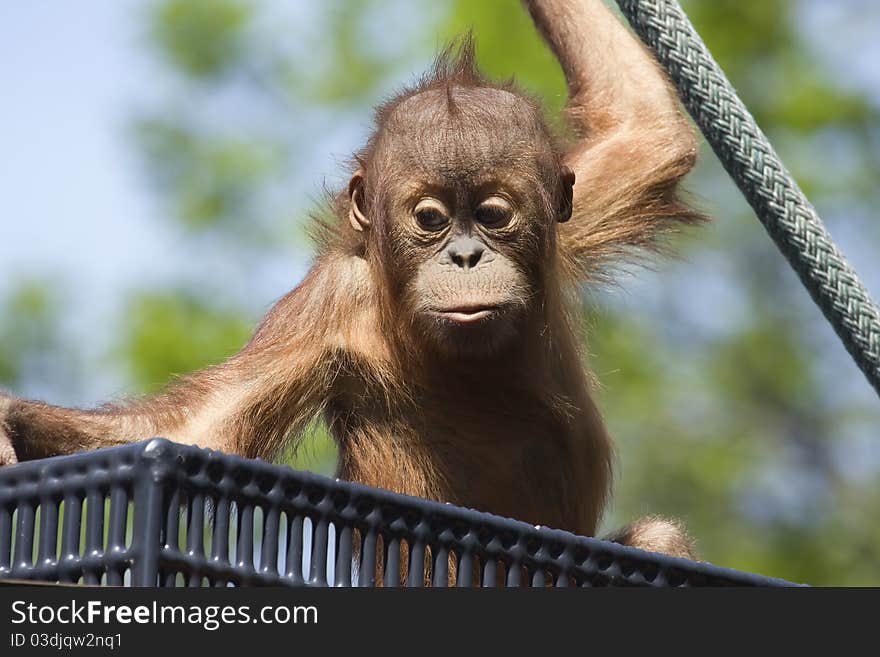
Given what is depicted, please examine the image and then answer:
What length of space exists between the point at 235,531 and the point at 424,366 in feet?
6.55

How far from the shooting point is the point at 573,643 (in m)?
2.64

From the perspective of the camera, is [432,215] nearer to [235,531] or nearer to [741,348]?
[235,531]

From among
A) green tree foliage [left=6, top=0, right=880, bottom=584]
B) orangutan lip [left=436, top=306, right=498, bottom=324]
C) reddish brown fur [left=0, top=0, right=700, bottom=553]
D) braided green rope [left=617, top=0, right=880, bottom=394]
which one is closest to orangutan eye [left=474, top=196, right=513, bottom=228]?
reddish brown fur [left=0, top=0, right=700, bottom=553]

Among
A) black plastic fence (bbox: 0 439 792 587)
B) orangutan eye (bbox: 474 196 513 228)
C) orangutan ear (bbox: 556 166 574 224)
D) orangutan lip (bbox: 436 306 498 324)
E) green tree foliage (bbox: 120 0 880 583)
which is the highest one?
green tree foliage (bbox: 120 0 880 583)

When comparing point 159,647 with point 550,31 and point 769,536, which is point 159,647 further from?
point 769,536

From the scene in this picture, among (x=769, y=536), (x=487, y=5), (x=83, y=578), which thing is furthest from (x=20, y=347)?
(x=83, y=578)

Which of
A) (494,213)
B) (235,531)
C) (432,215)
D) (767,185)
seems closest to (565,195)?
(494,213)

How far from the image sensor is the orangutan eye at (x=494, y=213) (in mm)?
4461

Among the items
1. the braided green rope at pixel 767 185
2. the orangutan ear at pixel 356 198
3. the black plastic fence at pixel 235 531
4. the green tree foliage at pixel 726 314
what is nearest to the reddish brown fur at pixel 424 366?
the orangutan ear at pixel 356 198

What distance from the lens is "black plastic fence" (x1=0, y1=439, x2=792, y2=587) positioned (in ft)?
8.13

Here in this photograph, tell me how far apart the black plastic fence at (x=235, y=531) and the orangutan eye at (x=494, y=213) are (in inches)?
66.0

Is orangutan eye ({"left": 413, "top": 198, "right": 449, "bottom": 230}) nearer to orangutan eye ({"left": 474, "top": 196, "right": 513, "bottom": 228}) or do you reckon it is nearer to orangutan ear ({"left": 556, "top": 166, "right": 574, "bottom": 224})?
orangutan eye ({"left": 474, "top": 196, "right": 513, "bottom": 228})

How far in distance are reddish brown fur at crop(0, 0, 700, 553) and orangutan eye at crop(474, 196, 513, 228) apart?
0.13ft

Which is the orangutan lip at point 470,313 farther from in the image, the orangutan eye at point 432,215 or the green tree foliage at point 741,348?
the green tree foliage at point 741,348
